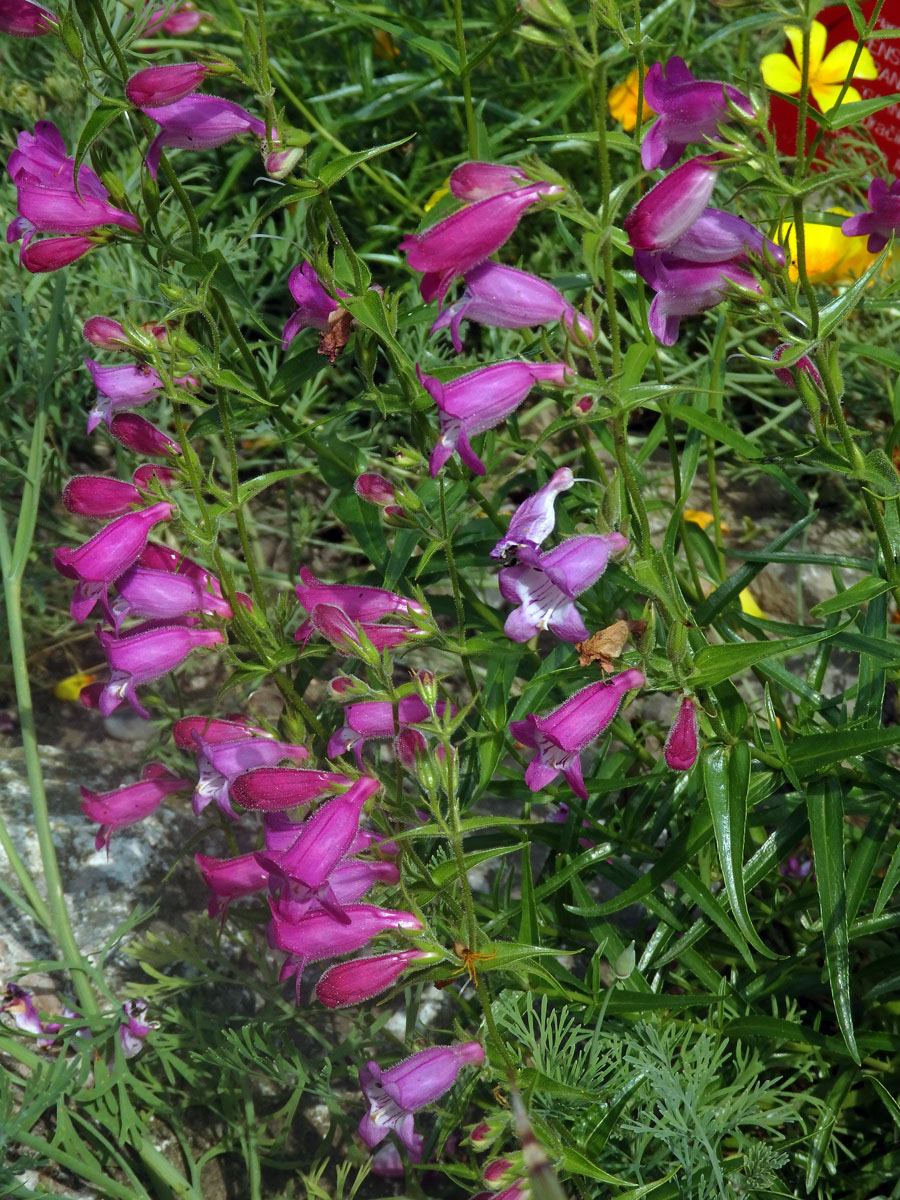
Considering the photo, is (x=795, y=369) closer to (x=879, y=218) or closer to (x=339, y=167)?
(x=879, y=218)

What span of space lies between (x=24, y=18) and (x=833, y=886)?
173 cm

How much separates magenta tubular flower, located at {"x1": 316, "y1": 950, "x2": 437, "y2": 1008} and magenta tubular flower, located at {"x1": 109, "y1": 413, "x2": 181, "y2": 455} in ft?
2.75

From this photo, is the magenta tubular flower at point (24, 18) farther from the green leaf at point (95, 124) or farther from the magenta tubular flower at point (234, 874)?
the magenta tubular flower at point (234, 874)

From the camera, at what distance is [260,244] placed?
330 centimetres

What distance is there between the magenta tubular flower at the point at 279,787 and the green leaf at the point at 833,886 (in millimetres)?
721

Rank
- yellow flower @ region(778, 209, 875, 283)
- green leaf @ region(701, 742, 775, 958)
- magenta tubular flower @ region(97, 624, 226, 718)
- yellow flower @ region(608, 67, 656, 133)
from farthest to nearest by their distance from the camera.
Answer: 1. yellow flower @ region(608, 67, 656, 133)
2. yellow flower @ region(778, 209, 875, 283)
3. magenta tubular flower @ region(97, 624, 226, 718)
4. green leaf @ region(701, 742, 775, 958)

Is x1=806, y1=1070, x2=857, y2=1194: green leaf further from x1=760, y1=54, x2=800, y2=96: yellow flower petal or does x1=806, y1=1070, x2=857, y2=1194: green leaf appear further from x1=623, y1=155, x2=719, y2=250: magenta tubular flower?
x1=760, y1=54, x2=800, y2=96: yellow flower petal

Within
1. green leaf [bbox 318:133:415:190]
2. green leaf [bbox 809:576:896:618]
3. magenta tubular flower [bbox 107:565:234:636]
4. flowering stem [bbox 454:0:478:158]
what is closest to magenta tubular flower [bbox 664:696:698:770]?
green leaf [bbox 809:576:896:618]

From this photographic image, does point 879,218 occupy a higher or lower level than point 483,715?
higher

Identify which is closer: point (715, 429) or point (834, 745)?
point (834, 745)

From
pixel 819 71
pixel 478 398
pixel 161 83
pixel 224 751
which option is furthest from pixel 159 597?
pixel 819 71

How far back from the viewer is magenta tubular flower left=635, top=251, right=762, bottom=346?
4.90 feet

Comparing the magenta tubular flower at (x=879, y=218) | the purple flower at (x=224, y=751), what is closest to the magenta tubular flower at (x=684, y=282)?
the magenta tubular flower at (x=879, y=218)

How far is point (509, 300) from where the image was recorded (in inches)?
60.0
